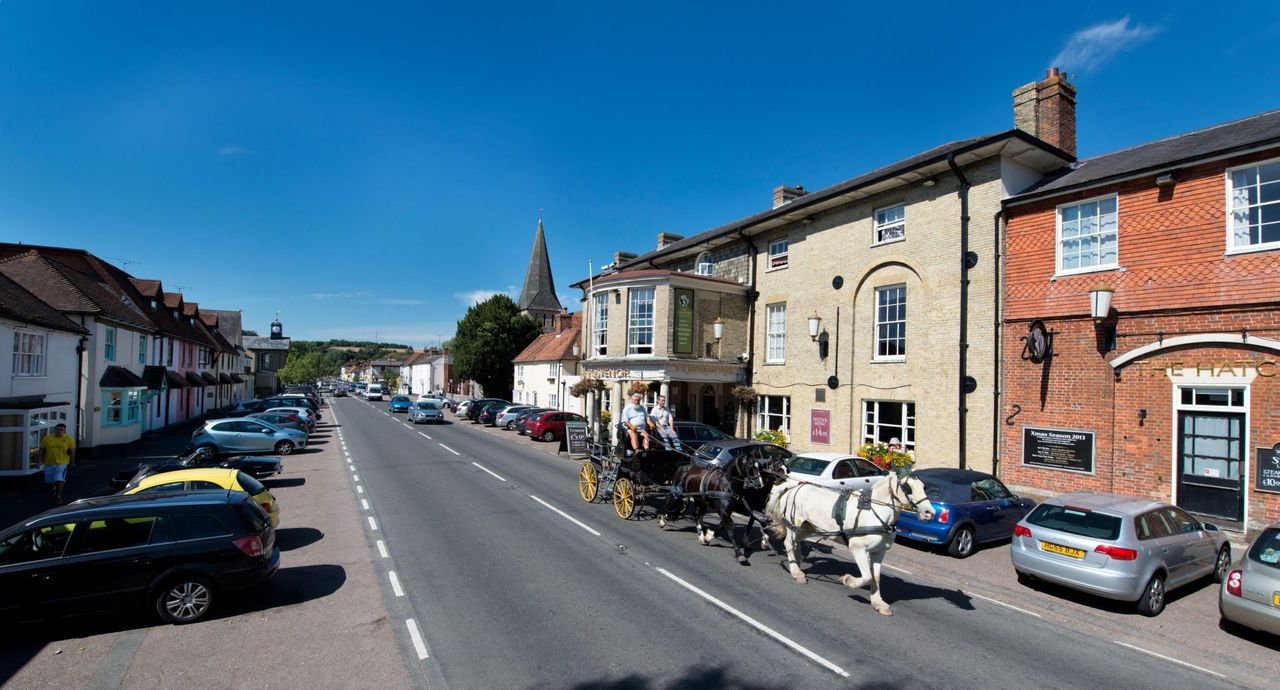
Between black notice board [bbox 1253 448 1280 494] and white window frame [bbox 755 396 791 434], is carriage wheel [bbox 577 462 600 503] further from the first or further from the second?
black notice board [bbox 1253 448 1280 494]

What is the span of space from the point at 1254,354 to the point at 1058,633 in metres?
8.50

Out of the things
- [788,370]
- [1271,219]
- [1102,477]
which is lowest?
[1102,477]

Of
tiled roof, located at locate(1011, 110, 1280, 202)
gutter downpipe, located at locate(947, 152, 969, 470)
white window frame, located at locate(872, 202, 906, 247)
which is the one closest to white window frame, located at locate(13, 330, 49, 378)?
white window frame, located at locate(872, 202, 906, 247)

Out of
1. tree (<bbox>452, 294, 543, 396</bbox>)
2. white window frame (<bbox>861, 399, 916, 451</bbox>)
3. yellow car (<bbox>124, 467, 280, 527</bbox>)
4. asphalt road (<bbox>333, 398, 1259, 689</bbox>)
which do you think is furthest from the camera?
tree (<bbox>452, 294, 543, 396</bbox>)

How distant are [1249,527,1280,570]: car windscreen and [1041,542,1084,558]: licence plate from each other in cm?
171

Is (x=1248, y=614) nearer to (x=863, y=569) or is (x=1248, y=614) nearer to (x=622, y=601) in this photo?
(x=863, y=569)

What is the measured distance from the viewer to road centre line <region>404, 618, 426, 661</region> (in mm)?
6445

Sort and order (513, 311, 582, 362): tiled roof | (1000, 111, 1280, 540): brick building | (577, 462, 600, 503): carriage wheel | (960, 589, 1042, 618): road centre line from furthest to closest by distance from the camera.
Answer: (513, 311, 582, 362): tiled roof < (577, 462, 600, 503): carriage wheel < (1000, 111, 1280, 540): brick building < (960, 589, 1042, 618): road centre line

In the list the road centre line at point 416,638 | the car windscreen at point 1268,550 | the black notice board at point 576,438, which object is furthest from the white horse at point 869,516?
the black notice board at point 576,438

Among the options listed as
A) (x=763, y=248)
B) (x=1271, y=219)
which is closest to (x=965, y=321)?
(x=1271, y=219)

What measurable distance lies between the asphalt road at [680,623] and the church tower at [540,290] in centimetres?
6110

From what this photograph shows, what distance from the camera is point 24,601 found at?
21.8ft

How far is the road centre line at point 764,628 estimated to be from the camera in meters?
6.23

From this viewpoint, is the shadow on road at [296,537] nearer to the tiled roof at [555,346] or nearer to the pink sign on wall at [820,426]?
the pink sign on wall at [820,426]
